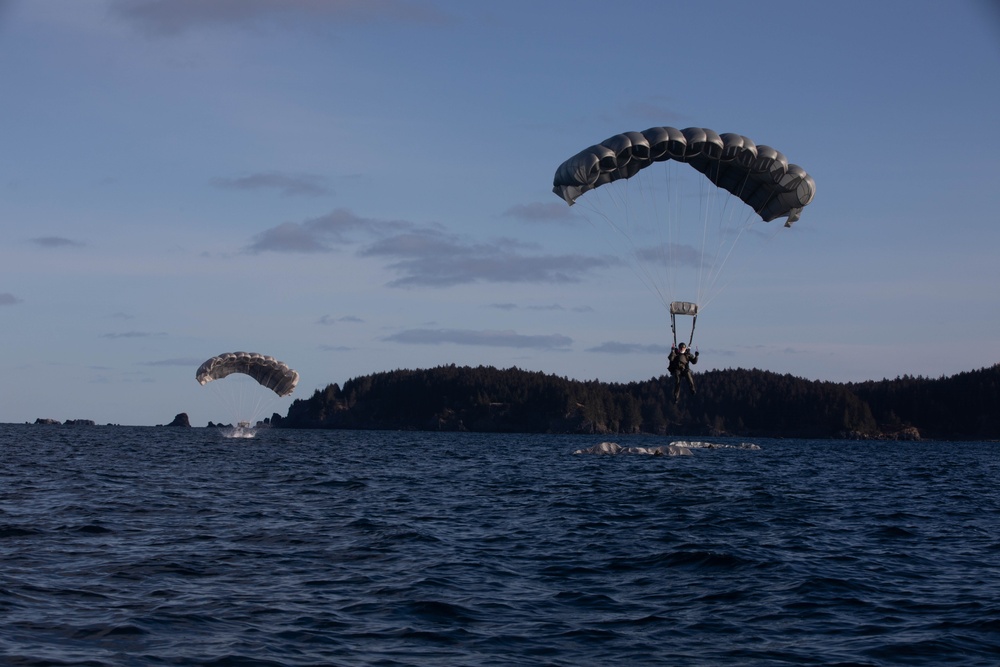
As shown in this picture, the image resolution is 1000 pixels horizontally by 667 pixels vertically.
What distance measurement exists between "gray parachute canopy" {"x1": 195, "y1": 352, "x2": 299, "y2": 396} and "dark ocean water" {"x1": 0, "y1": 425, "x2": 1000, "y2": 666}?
4307 cm

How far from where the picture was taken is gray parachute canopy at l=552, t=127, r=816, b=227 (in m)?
28.8

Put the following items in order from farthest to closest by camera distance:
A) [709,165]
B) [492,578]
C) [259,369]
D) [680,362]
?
[259,369]
[709,165]
[680,362]
[492,578]

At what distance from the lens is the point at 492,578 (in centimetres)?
1770

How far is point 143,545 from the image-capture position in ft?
66.8

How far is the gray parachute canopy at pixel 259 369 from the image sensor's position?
75375 millimetres

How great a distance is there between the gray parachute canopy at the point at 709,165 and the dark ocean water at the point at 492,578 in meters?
9.46

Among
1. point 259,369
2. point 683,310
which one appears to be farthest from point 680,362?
point 259,369

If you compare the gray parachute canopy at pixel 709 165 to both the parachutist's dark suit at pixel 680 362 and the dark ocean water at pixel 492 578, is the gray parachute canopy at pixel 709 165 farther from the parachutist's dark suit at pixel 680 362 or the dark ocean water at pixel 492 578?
the dark ocean water at pixel 492 578

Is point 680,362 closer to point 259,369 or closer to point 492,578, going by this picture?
point 492,578

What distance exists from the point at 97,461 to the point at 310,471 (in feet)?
47.9

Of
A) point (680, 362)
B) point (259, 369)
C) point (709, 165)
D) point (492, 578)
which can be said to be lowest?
point (492, 578)

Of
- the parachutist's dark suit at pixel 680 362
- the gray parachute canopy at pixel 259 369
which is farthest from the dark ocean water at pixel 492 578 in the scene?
the gray parachute canopy at pixel 259 369

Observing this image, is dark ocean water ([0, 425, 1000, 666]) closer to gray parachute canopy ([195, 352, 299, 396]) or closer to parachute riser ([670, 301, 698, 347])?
parachute riser ([670, 301, 698, 347])

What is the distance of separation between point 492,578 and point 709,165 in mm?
18050
